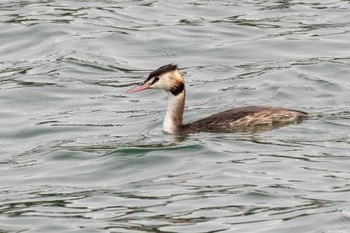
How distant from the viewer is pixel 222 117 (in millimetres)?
16641

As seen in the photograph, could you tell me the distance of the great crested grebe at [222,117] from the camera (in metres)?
16.6

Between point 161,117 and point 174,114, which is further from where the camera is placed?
point 161,117

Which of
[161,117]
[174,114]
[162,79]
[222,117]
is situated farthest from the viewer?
[161,117]

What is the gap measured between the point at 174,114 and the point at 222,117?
631mm

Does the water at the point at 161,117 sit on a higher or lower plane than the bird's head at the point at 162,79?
lower

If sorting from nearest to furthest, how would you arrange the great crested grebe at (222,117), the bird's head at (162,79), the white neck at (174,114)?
the great crested grebe at (222,117) → the bird's head at (162,79) → the white neck at (174,114)

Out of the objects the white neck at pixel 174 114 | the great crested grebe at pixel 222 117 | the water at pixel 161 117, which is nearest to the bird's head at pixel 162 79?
the great crested grebe at pixel 222 117

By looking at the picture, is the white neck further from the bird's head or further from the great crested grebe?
the bird's head

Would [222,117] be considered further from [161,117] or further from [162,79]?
[161,117]

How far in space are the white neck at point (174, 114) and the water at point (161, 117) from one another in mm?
225

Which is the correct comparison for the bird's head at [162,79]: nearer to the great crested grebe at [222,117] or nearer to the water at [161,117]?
the great crested grebe at [222,117]

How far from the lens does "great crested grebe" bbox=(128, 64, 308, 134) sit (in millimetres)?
16578

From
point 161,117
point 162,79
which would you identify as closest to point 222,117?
point 162,79

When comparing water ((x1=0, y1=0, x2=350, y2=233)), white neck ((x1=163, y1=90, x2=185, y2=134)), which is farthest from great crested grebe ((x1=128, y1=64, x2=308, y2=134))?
water ((x1=0, y1=0, x2=350, y2=233))
